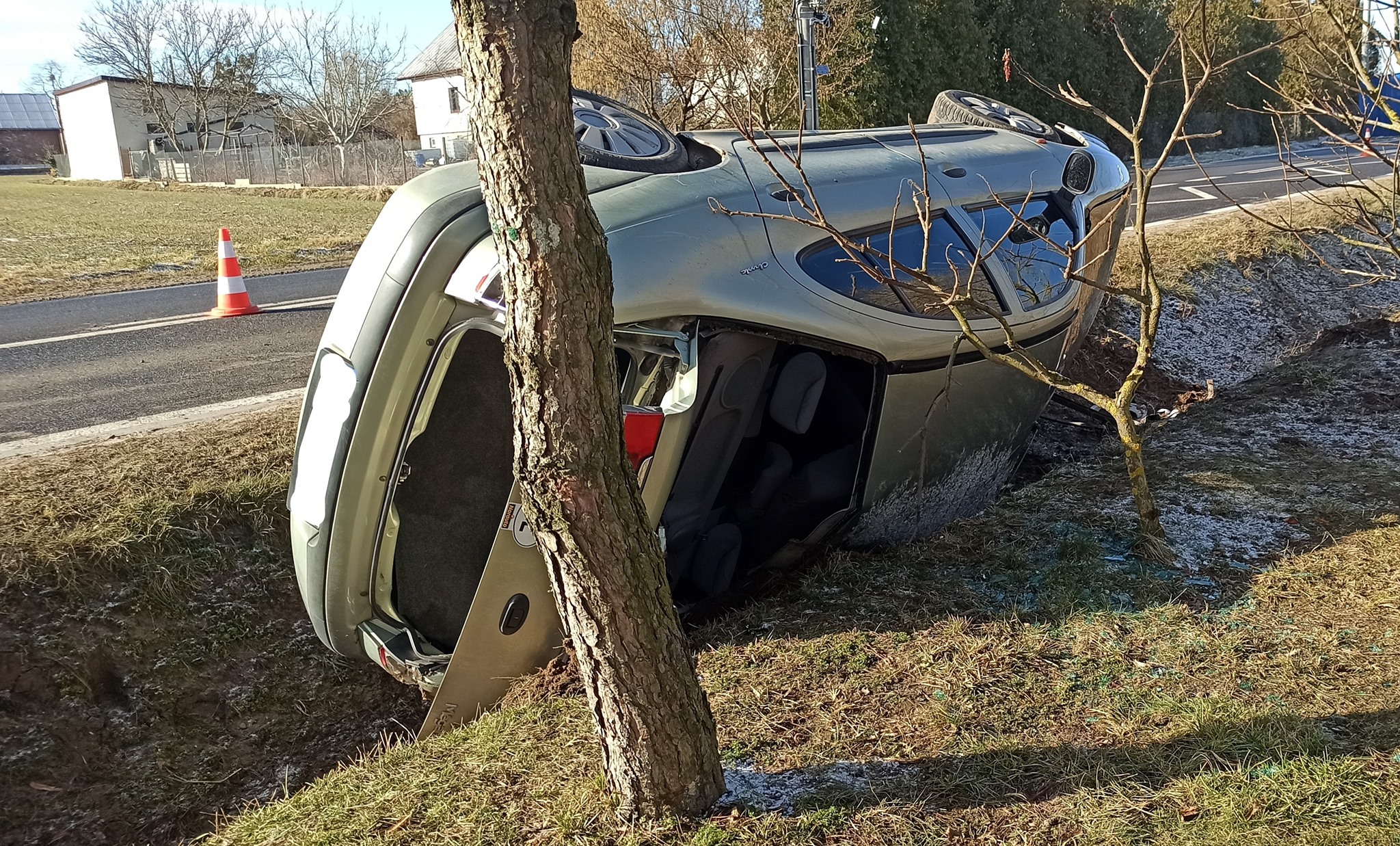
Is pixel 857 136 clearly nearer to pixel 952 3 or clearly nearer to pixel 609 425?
pixel 609 425

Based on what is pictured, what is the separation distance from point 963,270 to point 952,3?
74.3ft

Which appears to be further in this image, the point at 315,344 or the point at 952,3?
the point at 952,3

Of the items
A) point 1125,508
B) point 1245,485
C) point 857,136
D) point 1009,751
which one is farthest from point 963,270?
point 1009,751

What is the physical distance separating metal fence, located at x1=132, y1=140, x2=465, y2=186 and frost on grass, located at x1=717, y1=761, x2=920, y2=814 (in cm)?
3060

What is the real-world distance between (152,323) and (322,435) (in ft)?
22.1

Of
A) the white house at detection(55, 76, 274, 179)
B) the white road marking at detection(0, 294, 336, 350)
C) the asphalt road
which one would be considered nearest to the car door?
the asphalt road

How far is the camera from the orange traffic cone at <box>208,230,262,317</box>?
9.89 m

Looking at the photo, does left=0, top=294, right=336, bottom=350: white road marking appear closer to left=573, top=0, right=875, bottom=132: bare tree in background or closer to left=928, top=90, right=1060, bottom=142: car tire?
left=928, top=90, right=1060, bottom=142: car tire

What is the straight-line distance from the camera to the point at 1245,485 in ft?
16.5

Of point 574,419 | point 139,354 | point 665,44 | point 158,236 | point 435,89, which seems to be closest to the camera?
point 574,419

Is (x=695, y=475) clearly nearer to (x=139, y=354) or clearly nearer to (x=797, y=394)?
(x=797, y=394)

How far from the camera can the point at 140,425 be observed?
20.0 feet

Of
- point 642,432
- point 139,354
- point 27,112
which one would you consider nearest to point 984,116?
point 642,432

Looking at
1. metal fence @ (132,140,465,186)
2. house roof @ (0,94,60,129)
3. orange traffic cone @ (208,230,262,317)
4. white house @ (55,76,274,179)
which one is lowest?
orange traffic cone @ (208,230,262,317)
